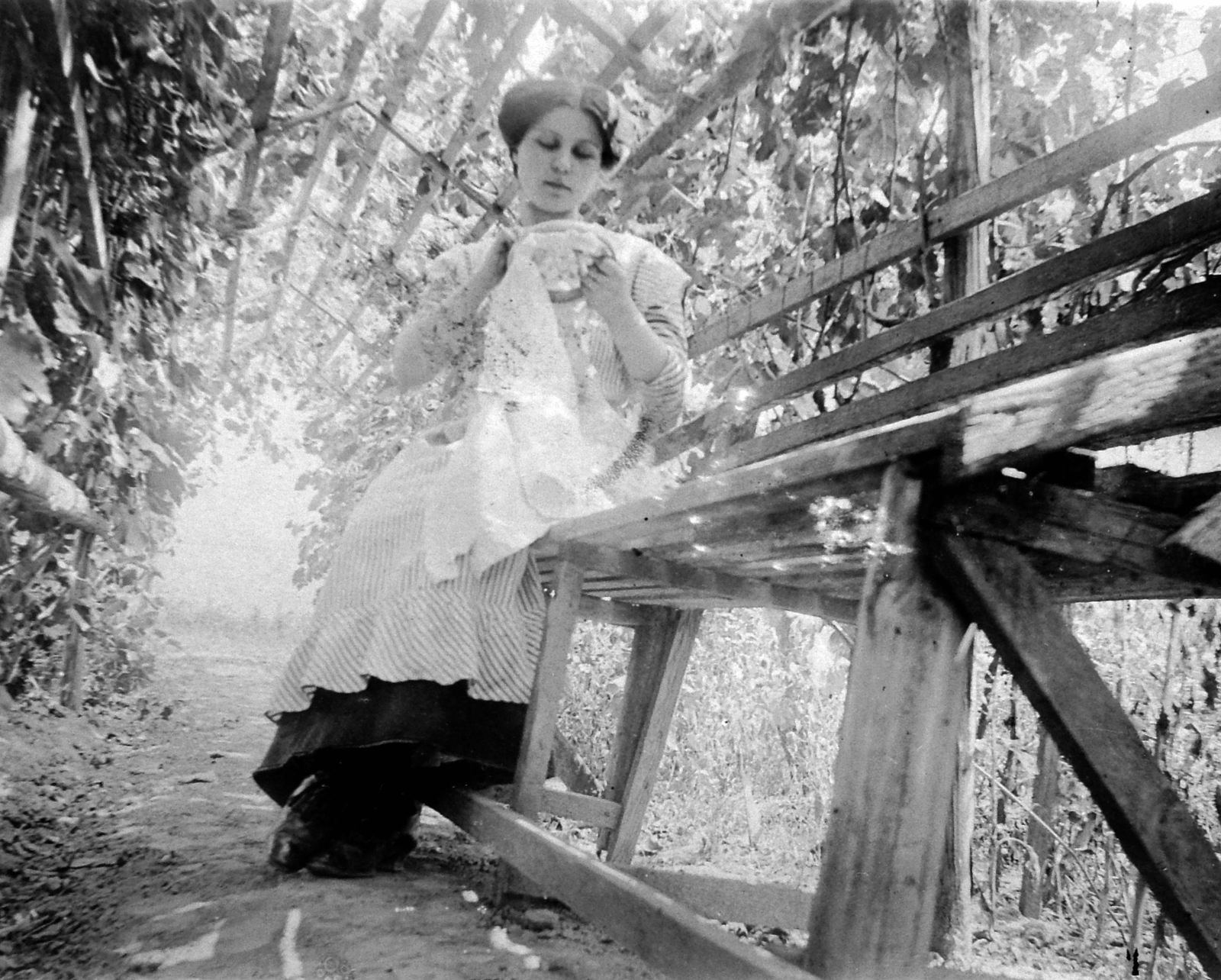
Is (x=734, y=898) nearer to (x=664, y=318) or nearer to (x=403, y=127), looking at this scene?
(x=664, y=318)

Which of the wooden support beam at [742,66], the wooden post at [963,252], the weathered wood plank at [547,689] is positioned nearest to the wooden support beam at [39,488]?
the weathered wood plank at [547,689]

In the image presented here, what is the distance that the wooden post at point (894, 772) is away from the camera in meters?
0.86

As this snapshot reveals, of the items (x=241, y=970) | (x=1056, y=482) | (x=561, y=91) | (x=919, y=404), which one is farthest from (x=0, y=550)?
(x=1056, y=482)

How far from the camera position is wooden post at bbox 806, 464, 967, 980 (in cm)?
86

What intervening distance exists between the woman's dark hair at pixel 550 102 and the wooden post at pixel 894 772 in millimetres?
1425

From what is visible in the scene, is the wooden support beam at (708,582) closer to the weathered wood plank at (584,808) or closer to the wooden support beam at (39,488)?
the weathered wood plank at (584,808)

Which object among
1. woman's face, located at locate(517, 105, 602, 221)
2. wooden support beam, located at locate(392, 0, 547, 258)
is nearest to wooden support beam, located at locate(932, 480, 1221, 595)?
woman's face, located at locate(517, 105, 602, 221)

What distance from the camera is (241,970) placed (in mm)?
1453

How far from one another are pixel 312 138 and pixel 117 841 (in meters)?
4.09

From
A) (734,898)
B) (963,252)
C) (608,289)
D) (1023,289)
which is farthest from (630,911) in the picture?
(963,252)

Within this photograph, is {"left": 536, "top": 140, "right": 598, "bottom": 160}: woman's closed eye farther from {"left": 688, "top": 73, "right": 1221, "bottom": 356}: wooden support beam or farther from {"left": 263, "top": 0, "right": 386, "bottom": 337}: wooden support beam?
{"left": 263, "top": 0, "right": 386, "bottom": 337}: wooden support beam

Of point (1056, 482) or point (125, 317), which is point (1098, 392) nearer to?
point (1056, 482)

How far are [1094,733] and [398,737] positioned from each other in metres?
1.30

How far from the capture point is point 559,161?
2006 mm
